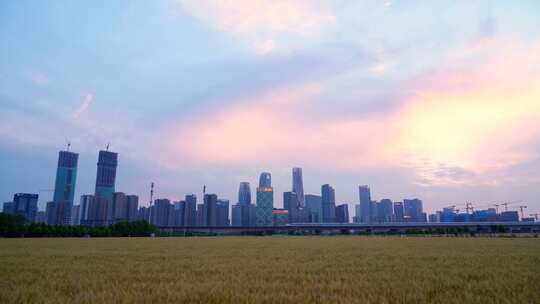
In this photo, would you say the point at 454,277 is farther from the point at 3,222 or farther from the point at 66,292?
the point at 3,222

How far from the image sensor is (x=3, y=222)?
12169 cm

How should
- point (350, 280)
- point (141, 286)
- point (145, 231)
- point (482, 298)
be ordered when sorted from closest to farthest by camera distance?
point (482, 298) → point (141, 286) → point (350, 280) → point (145, 231)

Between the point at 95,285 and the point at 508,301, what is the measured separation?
463 inches

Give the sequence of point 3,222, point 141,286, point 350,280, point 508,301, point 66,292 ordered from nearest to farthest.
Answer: point 508,301, point 66,292, point 141,286, point 350,280, point 3,222

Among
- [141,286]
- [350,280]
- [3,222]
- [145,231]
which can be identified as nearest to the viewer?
[141,286]

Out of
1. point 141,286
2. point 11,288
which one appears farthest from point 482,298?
point 11,288

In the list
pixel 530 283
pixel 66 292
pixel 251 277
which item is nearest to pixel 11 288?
pixel 66 292

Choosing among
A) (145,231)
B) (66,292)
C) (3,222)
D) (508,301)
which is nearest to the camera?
(508,301)

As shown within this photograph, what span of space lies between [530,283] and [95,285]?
559 inches

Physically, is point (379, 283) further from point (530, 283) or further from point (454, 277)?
point (530, 283)

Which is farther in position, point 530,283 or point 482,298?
point 530,283

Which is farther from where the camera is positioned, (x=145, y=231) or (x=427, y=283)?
(x=145, y=231)

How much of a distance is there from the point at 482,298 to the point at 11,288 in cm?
1368

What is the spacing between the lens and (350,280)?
12.0 metres
